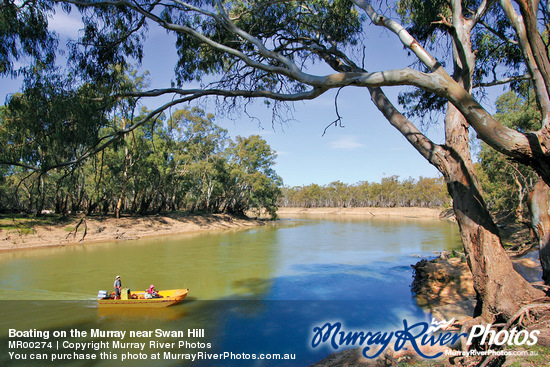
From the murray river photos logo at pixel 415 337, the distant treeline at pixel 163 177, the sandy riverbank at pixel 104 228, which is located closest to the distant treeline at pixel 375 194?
the distant treeline at pixel 163 177

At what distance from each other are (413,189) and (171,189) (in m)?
42.7

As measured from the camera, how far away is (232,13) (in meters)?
5.18

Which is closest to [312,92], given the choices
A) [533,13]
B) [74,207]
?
[533,13]

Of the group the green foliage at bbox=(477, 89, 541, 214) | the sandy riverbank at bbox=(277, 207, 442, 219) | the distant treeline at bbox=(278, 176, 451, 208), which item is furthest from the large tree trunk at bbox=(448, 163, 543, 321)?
the distant treeline at bbox=(278, 176, 451, 208)

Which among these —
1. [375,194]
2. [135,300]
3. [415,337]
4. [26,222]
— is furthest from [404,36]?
[375,194]

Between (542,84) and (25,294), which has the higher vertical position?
(542,84)

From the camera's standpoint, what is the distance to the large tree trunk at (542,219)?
312cm

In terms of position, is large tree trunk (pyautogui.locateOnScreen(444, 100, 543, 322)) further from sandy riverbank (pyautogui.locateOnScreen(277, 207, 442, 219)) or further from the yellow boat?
sandy riverbank (pyautogui.locateOnScreen(277, 207, 442, 219))

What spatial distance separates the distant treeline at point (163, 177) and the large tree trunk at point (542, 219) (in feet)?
36.5

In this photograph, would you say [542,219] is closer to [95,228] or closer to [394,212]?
[95,228]

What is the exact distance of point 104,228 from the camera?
16.7 metres

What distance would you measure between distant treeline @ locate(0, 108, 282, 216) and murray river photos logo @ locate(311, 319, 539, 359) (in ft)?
30.7

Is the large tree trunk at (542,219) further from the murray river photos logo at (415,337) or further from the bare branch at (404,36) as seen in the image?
the bare branch at (404,36)

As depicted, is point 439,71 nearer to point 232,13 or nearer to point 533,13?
point 533,13
